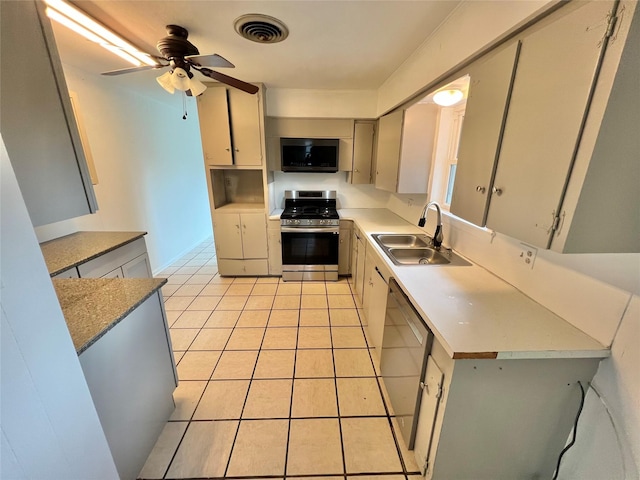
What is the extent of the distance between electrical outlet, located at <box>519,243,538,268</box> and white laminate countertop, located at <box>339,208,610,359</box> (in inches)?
6.5

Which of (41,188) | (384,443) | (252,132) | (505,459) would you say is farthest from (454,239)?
(252,132)

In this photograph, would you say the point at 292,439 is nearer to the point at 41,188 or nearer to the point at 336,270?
the point at 41,188

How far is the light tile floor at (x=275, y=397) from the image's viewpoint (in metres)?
1.36

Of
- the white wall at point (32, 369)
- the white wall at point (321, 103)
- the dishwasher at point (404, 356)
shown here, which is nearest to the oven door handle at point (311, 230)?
the white wall at point (321, 103)

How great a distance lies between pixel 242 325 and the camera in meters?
2.51

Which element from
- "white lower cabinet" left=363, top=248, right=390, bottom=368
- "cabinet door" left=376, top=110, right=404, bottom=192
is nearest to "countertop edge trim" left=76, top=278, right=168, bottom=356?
"white lower cabinet" left=363, top=248, right=390, bottom=368

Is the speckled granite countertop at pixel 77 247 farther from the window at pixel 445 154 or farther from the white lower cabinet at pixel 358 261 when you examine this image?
the window at pixel 445 154

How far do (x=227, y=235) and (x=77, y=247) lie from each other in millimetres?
1553

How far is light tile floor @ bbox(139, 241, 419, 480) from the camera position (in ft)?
4.48

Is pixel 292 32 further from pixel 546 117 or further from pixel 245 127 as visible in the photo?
pixel 546 117

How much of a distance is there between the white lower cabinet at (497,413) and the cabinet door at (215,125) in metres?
3.01

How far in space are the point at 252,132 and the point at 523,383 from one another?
3213mm

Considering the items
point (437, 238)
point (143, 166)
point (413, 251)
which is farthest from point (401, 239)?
point (143, 166)

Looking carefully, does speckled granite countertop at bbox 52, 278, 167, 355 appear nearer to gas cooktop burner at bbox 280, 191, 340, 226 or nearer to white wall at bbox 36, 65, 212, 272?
white wall at bbox 36, 65, 212, 272
